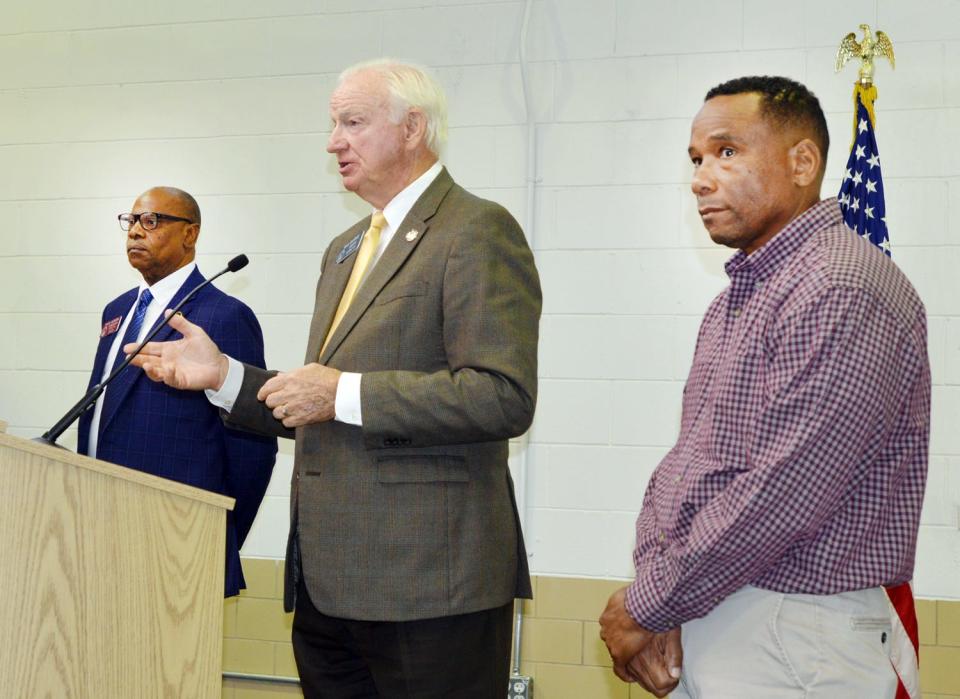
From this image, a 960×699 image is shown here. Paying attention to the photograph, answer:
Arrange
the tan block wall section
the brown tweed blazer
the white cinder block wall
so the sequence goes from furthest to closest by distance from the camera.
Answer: the white cinder block wall
the tan block wall section
the brown tweed blazer

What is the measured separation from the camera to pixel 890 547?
139 centimetres

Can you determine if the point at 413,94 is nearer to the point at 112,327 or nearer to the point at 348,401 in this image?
the point at 348,401

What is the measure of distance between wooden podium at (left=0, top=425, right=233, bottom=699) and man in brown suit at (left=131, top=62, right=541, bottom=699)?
19 centimetres

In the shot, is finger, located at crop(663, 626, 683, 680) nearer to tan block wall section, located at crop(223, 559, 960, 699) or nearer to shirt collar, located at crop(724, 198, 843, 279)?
shirt collar, located at crop(724, 198, 843, 279)

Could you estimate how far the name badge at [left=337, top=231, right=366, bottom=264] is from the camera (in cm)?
221

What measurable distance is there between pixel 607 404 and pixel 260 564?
1367 mm

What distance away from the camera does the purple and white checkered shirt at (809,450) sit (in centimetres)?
133

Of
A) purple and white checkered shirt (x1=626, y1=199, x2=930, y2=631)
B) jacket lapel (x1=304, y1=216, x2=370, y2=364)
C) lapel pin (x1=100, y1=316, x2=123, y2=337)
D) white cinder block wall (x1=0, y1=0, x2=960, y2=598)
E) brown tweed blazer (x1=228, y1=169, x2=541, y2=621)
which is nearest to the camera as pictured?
purple and white checkered shirt (x1=626, y1=199, x2=930, y2=631)

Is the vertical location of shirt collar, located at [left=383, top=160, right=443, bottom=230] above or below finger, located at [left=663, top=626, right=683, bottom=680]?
above

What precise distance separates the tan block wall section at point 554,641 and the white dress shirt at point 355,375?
1800 millimetres

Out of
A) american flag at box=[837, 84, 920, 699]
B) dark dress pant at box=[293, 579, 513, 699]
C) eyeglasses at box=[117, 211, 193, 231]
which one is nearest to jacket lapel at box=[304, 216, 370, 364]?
dark dress pant at box=[293, 579, 513, 699]

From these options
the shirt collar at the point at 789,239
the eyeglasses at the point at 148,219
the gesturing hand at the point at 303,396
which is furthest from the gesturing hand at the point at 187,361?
the eyeglasses at the point at 148,219

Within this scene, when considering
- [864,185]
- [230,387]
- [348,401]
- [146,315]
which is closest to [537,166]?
[864,185]

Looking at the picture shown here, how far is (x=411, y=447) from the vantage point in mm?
1872
